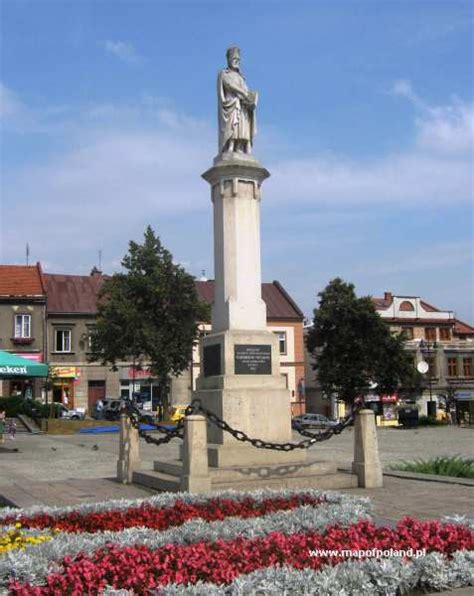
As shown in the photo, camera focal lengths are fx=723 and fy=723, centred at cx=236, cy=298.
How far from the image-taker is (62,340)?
52500 mm

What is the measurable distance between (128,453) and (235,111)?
6.76 meters

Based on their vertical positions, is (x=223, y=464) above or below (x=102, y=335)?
below

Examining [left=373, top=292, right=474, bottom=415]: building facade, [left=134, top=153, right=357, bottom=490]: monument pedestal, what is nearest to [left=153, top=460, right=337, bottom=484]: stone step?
[left=134, top=153, right=357, bottom=490]: monument pedestal

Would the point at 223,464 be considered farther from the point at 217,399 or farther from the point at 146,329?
the point at 146,329

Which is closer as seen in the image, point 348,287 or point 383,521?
point 383,521

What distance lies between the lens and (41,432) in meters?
37.1

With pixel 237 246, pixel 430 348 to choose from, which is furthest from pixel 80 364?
pixel 237 246

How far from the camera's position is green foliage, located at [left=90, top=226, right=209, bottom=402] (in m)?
40.1

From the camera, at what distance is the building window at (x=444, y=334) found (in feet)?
220

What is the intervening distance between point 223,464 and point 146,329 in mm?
28737

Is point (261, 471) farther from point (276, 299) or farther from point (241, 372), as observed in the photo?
point (276, 299)

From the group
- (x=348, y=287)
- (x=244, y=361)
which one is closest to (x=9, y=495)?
(x=244, y=361)

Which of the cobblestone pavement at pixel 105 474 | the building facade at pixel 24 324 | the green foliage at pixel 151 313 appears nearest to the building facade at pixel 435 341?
the green foliage at pixel 151 313

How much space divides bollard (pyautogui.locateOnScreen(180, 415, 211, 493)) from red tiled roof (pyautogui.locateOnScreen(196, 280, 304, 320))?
4771 cm
